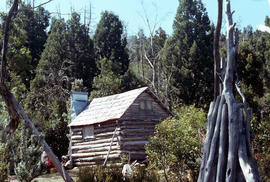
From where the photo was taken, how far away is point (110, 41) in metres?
38.5

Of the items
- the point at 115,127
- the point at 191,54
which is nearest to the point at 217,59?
the point at 115,127

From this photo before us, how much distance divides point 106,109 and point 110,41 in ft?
58.7

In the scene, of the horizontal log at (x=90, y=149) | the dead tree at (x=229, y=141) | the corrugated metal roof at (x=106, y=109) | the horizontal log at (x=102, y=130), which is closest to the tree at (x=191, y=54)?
the corrugated metal roof at (x=106, y=109)

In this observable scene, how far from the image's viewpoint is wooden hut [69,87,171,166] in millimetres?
20172

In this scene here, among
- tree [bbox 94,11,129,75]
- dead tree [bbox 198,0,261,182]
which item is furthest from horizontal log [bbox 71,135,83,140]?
dead tree [bbox 198,0,261,182]

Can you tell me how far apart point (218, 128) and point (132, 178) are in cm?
424

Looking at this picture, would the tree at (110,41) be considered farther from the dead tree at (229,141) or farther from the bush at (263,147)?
the dead tree at (229,141)

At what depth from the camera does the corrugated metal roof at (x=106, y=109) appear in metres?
20.7

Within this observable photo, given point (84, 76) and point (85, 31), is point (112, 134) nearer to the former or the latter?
point (84, 76)

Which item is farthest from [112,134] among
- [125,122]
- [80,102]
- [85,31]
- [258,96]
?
[85,31]

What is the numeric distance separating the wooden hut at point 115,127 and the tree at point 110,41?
14616 mm

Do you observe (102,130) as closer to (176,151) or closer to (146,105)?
(146,105)

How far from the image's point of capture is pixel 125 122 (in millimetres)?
20266

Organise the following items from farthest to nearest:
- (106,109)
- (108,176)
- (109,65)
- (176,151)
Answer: (109,65) → (106,109) → (176,151) → (108,176)
